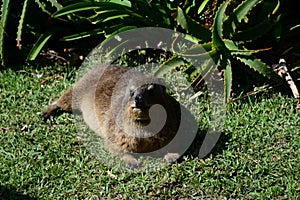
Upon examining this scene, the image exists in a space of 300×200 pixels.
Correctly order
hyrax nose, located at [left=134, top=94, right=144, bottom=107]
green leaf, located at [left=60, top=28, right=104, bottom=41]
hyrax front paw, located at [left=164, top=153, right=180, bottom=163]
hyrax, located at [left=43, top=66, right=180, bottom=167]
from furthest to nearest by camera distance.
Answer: green leaf, located at [left=60, top=28, right=104, bottom=41] < hyrax front paw, located at [left=164, top=153, right=180, bottom=163] < hyrax, located at [left=43, top=66, right=180, bottom=167] < hyrax nose, located at [left=134, top=94, right=144, bottom=107]

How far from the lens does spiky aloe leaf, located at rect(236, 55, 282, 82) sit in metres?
6.09

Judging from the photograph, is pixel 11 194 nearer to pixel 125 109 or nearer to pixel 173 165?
pixel 125 109

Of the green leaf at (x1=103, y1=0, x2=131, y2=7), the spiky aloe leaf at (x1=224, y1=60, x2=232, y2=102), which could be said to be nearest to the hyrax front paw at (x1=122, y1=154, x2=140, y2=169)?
the spiky aloe leaf at (x1=224, y1=60, x2=232, y2=102)

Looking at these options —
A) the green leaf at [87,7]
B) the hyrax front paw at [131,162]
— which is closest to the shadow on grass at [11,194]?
the hyrax front paw at [131,162]

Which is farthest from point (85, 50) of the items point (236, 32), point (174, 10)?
point (236, 32)

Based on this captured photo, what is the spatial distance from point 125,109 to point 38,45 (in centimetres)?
210

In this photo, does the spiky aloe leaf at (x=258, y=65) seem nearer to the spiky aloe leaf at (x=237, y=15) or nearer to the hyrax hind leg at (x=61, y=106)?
the spiky aloe leaf at (x=237, y=15)

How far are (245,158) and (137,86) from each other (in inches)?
48.2

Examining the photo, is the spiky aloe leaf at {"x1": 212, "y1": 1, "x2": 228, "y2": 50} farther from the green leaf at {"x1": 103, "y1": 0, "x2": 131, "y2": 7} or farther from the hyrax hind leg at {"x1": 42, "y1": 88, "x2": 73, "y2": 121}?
the hyrax hind leg at {"x1": 42, "y1": 88, "x2": 73, "y2": 121}

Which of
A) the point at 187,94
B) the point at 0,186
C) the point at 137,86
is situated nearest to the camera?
the point at 137,86

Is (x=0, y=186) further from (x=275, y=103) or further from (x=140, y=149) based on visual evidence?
(x=275, y=103)

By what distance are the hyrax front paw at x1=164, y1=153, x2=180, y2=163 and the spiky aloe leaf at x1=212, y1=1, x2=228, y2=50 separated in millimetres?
1204

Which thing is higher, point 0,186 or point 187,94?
point 187,94

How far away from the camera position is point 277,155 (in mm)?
5641
